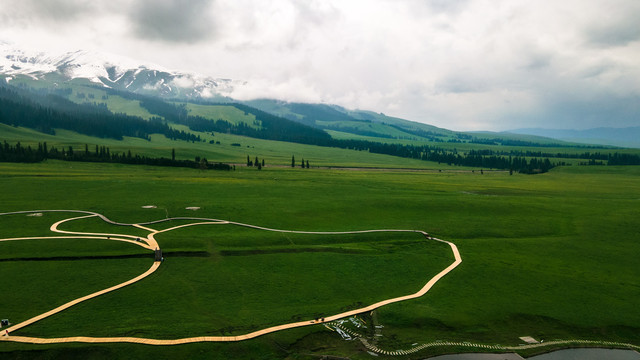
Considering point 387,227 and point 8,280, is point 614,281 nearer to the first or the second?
point 387,227

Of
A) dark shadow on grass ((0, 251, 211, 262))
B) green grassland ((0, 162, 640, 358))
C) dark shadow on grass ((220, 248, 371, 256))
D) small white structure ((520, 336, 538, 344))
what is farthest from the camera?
dark shadow on grass ((220, 248, 371, 256))

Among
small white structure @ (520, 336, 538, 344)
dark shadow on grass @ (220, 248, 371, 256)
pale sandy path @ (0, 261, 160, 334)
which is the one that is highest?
dark shadow on grass @ (220, 248, 371, 256)

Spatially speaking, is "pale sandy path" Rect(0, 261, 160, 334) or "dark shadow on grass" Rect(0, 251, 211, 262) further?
"dark shadow on grass" Rect(0, 251, 211, 262)

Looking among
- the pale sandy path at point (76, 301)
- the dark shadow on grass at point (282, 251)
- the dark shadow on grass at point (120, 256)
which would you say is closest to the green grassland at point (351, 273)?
the dark shadow on grass at point (282, 251)

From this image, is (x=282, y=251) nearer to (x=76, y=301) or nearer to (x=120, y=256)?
(x=120, y=256)

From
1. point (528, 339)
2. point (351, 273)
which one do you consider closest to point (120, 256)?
point (351, 273)

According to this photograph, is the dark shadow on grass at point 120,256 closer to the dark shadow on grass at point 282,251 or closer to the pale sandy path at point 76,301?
the dark shadow on grass at point 282,251

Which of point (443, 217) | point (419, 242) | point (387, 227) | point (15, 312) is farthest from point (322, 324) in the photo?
point (443, 217)

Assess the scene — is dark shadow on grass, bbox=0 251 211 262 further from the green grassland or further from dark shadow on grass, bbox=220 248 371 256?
dark shadow on grass, bbox=220 248 371 256

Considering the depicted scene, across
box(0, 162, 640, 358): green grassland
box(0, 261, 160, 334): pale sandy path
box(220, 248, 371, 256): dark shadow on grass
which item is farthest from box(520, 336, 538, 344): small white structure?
box(0, 261, 160, 334): pale sandy path
